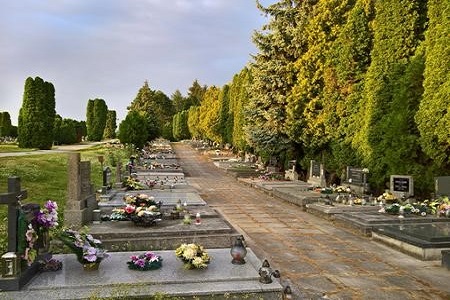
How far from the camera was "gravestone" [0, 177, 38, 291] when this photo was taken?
7.06 m

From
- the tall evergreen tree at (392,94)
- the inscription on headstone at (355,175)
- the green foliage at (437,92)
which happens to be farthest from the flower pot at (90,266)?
the inscription on headstone at (355,175)

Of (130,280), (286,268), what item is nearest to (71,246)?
(130,280)

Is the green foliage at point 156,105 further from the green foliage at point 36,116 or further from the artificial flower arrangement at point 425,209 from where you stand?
the artificial flower arrangement at point 425,209

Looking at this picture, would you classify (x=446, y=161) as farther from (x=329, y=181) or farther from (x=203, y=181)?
(x=203, y=181)

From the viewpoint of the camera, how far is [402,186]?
1738 cm

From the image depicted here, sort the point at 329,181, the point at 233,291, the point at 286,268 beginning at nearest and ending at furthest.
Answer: the point at 233,291, the point at 286,268, the point at 329,181

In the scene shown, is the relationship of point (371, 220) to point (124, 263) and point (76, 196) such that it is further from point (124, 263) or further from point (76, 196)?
point (76, 196)

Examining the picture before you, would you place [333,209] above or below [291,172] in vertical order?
below

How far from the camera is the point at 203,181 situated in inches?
1235

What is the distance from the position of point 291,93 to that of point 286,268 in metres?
19.8

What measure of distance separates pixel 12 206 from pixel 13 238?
0.52m

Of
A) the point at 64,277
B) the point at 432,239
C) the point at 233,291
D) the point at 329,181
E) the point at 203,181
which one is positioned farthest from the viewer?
the point at 203,181

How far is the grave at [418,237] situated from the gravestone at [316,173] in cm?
1147

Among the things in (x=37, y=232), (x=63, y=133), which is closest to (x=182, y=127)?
(x=63, y=133)
